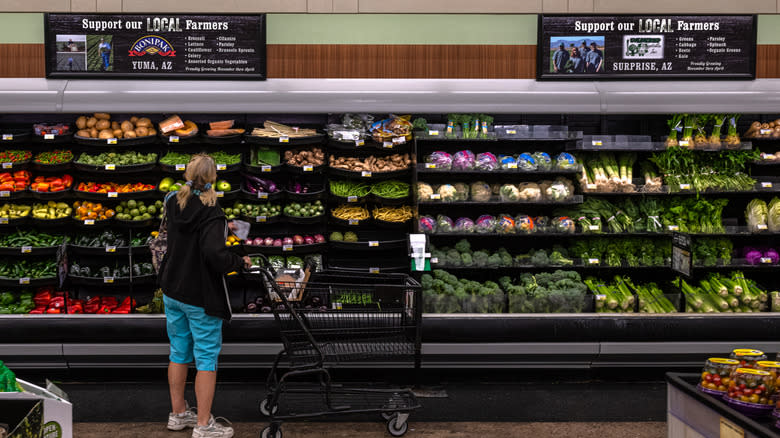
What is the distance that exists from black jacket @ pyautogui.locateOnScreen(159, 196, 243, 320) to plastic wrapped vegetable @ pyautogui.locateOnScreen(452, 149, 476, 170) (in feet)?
7.98

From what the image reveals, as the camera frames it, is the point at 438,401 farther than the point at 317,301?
No

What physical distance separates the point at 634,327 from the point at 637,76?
227 centimetres

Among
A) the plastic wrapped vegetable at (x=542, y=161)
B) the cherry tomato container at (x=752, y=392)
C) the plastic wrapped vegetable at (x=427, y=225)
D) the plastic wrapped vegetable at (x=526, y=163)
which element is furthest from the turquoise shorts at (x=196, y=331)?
the plastic wrapped vegetable at (x=542, y=161)

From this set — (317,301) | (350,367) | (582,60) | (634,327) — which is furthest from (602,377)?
(582,60)

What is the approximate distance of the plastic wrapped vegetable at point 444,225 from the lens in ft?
18.7

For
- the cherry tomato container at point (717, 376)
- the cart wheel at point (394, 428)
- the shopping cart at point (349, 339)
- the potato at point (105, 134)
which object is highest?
the potato at point (105, 134)

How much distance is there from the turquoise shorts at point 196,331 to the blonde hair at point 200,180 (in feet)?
2.00

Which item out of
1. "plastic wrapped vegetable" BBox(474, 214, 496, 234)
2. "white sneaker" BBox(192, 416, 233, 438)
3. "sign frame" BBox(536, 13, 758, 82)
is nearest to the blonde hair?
"white sneaker" BBox(192, 416, 233, 438)

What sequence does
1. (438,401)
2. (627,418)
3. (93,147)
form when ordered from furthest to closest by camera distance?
(93,147) < (438,401) < (627,418)

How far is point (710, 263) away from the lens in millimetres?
5730

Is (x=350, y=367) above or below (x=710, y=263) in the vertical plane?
below

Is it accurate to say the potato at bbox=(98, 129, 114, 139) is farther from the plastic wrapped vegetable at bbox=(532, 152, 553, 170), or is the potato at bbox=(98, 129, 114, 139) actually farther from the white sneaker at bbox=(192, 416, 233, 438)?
the plastic wrapped vegetable at bbox=(532, 152, 553, 170)

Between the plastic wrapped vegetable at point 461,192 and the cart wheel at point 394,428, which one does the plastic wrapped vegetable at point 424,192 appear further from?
the cart wheel at point 394,428

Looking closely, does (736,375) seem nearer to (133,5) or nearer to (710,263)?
Answer: (710,263)
